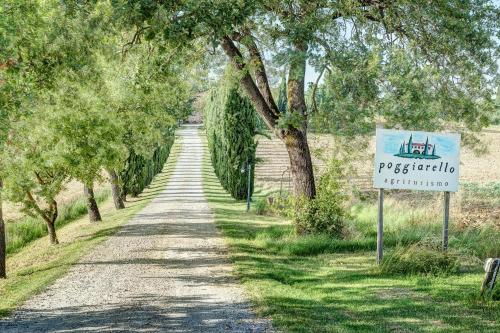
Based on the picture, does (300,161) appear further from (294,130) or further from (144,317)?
(144,317)

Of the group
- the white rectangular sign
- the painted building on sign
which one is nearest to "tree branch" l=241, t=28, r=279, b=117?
the white rectangular sign

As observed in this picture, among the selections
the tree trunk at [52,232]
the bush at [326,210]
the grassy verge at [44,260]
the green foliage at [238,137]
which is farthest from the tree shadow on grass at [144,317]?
the green foliage at [238,137]

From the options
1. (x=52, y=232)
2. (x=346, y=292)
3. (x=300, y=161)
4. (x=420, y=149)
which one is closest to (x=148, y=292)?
(x=346, y=292)

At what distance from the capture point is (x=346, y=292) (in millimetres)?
8883

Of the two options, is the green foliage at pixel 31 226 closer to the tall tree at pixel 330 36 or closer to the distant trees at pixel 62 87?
the distant trees at pixel 62 87

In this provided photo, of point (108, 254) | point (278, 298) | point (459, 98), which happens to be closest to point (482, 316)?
point (278, 298)

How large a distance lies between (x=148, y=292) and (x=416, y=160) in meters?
5.16

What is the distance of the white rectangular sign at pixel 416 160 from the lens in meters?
10.2

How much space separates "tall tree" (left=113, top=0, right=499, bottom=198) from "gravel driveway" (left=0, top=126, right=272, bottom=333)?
375 centimetres

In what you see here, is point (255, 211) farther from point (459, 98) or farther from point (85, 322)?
point (85, 322)

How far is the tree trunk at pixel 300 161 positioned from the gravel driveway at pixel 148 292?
8.28 ft

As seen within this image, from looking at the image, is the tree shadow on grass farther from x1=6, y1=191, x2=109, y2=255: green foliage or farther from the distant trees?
x1=6, y1=191, x2=109, y2=255: green foliage

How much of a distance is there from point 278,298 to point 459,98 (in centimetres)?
750

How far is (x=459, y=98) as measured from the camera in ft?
43.8
